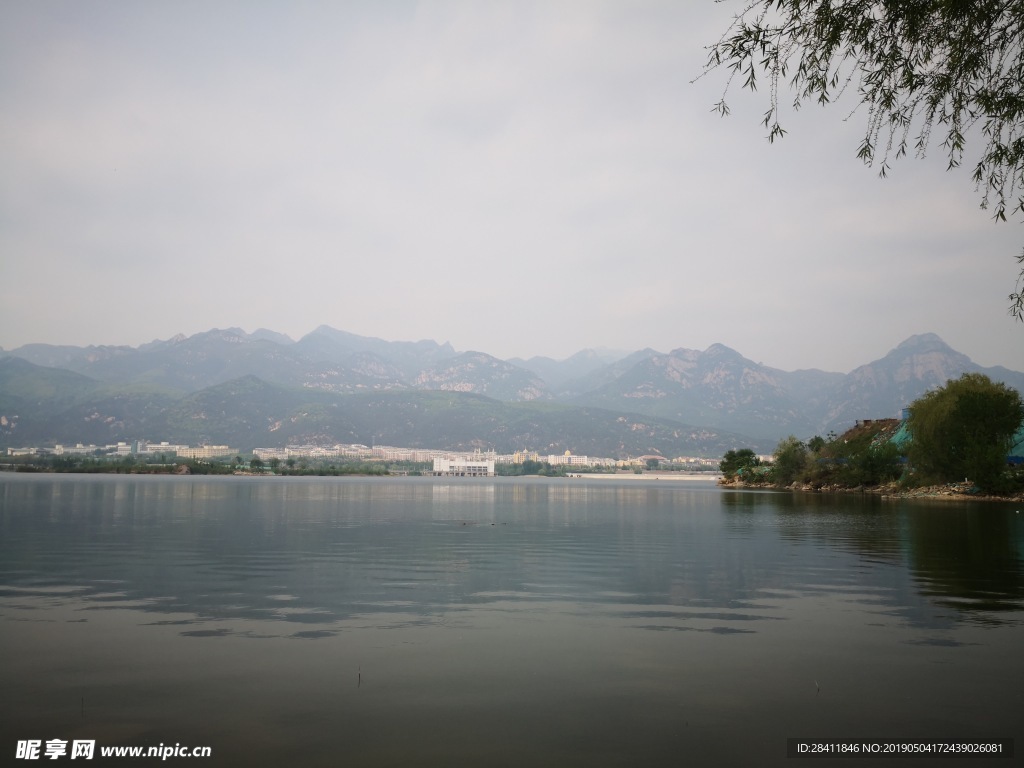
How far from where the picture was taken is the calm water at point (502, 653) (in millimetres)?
7383

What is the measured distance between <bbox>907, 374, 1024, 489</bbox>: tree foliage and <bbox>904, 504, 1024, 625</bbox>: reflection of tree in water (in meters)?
35.2

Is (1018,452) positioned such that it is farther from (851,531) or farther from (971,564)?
(971,564)

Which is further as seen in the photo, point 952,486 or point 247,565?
point 952,486

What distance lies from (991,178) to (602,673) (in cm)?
1042

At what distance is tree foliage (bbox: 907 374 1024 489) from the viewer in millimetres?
70812

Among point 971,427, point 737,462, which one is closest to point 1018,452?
point 971,427

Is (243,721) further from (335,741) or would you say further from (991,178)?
(991,178)

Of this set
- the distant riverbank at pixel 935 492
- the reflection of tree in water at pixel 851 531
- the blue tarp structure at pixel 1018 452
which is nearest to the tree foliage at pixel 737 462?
the distant riverbank at pixel 935 492

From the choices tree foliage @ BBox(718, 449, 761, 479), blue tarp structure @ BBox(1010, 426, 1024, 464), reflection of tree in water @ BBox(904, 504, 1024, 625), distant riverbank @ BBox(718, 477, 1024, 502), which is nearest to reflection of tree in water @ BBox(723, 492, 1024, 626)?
reflection of tree in water @ BBox(904, 504, 1024, 625)

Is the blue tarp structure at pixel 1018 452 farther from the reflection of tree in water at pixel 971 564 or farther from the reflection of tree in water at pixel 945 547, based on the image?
the reflection of tree in water at pixel 971 564

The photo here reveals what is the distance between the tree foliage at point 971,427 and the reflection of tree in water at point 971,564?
1385 inches

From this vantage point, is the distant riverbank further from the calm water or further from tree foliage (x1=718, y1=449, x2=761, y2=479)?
tree foliage (x1=718, y1=449, x2=761, y2=479)

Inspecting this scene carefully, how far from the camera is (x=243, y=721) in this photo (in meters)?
7.69

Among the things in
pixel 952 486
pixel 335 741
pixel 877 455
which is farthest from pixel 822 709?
pixel 877 455
